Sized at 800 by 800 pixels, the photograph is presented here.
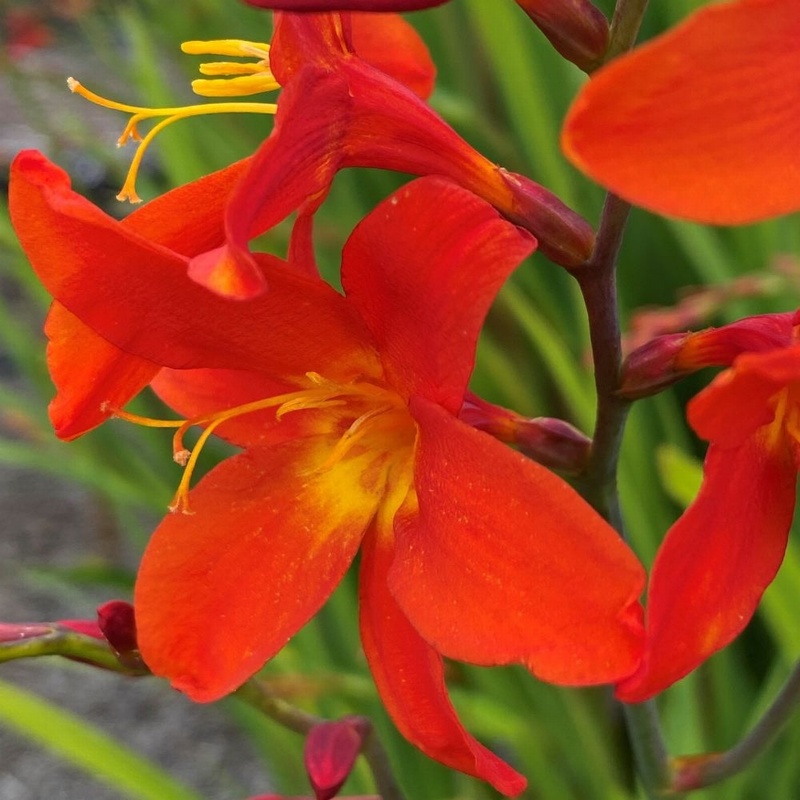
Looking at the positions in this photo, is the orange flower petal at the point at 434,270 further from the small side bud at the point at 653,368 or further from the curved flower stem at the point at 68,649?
the curved flower stem at the point at 68,649

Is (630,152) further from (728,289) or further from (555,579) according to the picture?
(728,289)

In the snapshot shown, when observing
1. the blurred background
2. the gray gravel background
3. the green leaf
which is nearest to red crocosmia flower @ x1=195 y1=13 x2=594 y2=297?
the blurred background

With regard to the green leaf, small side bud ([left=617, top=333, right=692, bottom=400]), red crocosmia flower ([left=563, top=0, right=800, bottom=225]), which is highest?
red crocosmia flower ([left=563, top=0, right=800, bottom=225])

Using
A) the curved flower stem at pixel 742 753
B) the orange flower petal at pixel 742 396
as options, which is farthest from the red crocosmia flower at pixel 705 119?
the curved flower stem at pixel 742 753

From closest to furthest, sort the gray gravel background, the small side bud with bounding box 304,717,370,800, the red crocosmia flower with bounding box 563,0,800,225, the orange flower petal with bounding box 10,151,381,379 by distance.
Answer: the red crocosmia flower with bounding box 563,0,800,225 → the orange flower petal with bounding box 10,151,381,379 → the small side bud with bounding box 304,717,370,800 → the gray gravel background

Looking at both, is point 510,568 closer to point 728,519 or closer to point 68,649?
point 728,519

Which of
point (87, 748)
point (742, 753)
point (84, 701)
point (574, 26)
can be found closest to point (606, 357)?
point (574, 26)

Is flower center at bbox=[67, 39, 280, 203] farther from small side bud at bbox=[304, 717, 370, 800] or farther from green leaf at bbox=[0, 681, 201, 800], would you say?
green leaf at bbox=[0, 681, 201, 800]

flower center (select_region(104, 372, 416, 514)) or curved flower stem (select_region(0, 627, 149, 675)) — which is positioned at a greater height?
flower center (select_region(104, 372, 416, 514))
